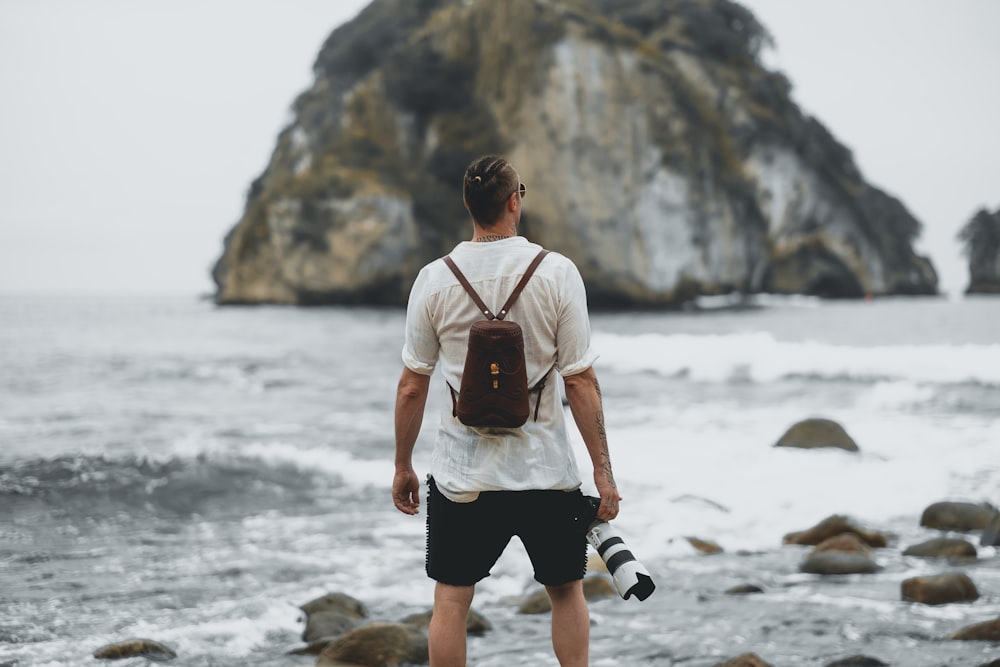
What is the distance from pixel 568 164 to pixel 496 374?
171 feet

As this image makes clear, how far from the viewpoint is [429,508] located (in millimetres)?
3469

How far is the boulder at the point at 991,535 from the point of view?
23.6 feet

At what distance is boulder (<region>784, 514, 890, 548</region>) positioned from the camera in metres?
7.33

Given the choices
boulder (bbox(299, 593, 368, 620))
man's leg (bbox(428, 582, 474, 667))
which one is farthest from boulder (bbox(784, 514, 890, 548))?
man's leg (bbox(428, 582, 474, 667))

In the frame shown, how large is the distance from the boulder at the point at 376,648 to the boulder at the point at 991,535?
15.1 ft

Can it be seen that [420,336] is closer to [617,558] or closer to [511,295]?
[511,295]

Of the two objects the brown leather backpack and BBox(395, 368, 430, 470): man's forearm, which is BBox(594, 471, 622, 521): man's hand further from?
BBox(395, 368, 430, 470): man's forearm

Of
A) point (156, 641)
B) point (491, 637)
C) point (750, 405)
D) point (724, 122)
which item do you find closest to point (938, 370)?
point (750, 405)

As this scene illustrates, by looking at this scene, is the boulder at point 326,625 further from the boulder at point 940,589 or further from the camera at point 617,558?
the boulder at point 940,589

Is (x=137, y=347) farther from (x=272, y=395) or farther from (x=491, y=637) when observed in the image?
→ (x=491, y=637)

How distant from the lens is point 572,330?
129 inches

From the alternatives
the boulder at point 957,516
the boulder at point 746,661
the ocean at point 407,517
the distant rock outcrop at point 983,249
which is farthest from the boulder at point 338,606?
the distant rock outcrop at point 983,249

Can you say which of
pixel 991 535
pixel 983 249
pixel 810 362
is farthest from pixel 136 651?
pixel 983 249

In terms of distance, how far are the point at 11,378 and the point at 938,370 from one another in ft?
62.4
